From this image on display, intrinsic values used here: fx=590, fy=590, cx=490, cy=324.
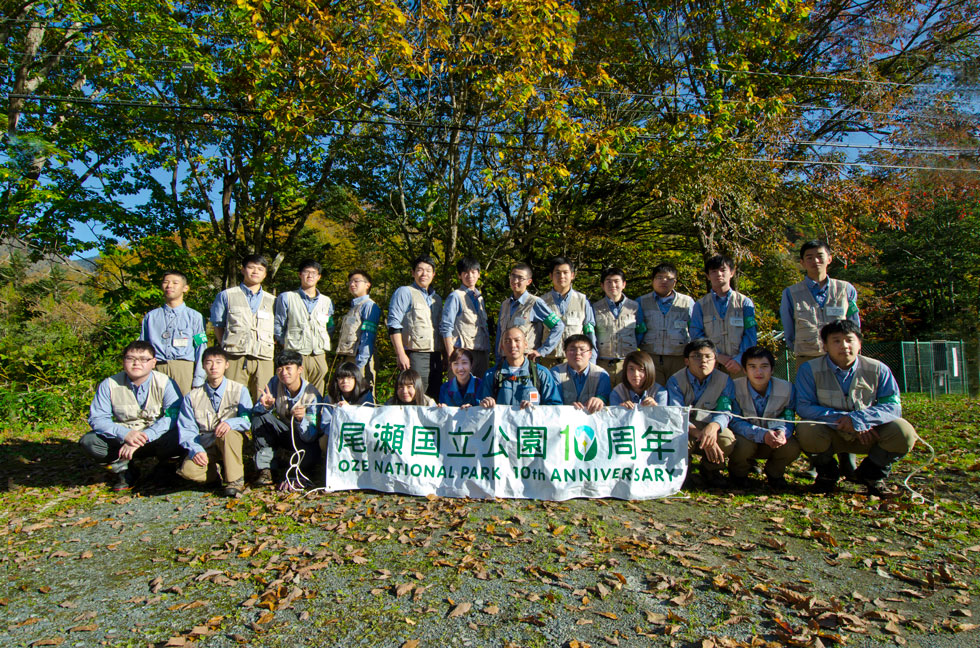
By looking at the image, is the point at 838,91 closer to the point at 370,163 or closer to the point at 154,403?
the point at 370,163

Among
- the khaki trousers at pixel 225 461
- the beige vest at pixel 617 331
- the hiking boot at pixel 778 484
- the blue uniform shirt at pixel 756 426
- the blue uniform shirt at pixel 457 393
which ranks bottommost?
the hiking boot at pixel 778 484

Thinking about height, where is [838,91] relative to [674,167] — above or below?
above

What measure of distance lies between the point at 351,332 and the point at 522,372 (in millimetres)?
2146

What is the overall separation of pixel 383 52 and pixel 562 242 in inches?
239

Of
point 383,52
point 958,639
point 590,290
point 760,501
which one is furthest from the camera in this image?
point 590,290

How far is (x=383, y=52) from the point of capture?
27.1 feet

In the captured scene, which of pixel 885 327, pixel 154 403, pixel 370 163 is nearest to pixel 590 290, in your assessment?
pixel 370 163

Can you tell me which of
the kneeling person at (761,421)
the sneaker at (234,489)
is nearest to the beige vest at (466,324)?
the sneaker at (234,489)

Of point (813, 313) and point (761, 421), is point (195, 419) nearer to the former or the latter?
point (761, 421)

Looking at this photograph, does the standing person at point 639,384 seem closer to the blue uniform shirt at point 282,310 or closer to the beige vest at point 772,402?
the beige vest at point 772,402

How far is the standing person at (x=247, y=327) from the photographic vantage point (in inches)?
250

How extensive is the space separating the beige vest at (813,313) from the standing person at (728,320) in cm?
42

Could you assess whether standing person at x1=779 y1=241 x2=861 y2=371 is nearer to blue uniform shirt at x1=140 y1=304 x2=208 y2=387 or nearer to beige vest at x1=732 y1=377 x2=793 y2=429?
beige vest at x1=732 y1=377 x2=793 y2=429

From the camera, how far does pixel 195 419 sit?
5.56 m
